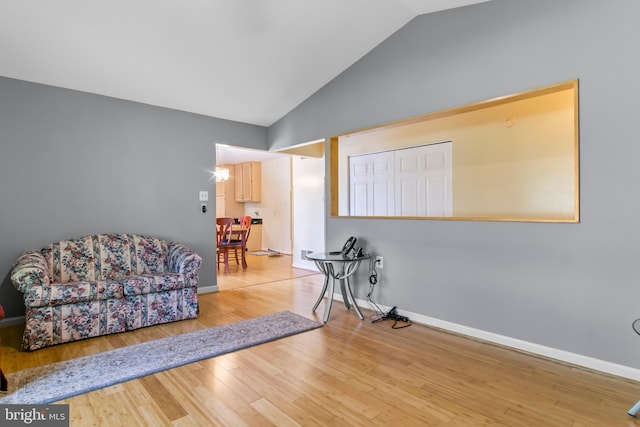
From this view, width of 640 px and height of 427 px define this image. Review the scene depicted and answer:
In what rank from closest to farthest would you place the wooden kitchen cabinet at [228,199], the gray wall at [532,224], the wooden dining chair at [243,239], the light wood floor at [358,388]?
the light wood floor at [358,388], the gray wall at [532,224], the wooden dining chair at [243,239], the wooden kitchen cabinet at [228,199]

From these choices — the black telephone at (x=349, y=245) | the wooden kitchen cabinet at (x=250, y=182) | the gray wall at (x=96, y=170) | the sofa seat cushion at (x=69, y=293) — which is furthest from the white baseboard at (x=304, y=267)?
the sofa seat cushion at (x=69, y=293)

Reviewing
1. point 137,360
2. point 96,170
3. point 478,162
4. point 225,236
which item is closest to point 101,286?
point 137,360

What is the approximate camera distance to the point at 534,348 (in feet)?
8.76

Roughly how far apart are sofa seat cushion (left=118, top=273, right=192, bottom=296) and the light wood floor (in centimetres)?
42

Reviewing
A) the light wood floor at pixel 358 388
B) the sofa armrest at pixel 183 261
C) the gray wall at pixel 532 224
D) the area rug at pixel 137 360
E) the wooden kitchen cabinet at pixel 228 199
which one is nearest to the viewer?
the light wood floor at pixel 358 388

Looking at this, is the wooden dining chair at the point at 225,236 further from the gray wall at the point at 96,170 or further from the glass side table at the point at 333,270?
the glass side table at the point at 333,270

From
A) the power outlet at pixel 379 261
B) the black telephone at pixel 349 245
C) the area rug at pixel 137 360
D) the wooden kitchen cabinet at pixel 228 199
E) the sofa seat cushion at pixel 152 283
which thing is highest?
the wooden kitchen cabinet at pixel 228 199

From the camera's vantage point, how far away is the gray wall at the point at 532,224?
230cm

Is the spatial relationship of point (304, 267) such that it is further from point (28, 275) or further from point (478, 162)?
point (28, 275)

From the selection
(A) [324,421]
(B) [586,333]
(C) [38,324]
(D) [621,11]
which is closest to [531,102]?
(D) [621,11]

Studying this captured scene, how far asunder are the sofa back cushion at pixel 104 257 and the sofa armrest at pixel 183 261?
0.20m

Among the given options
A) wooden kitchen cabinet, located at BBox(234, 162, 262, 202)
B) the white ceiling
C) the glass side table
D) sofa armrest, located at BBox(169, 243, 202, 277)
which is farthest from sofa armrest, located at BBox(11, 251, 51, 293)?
wooden kitchen cabinet, located at BBox(234, 162, 262, 202)

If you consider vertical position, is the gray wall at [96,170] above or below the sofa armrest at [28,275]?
above

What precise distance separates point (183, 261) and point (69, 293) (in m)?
1.00
